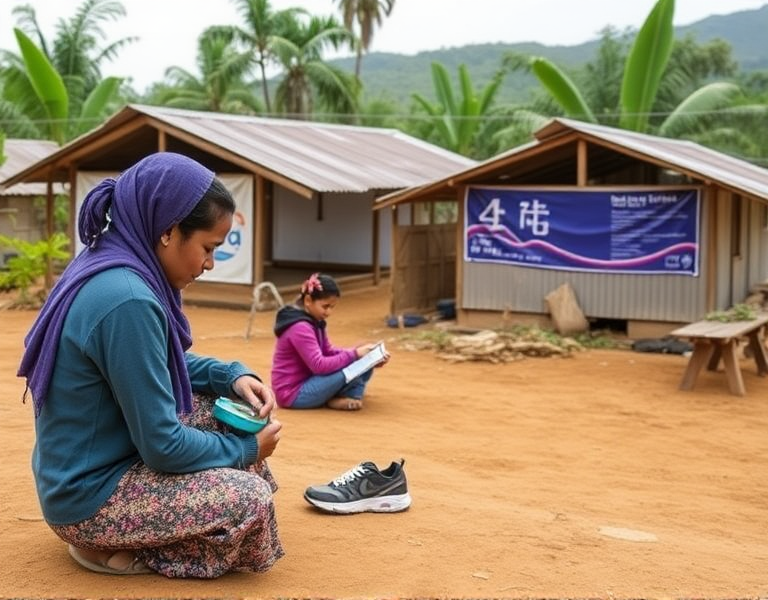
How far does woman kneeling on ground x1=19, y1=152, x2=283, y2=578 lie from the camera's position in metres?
3.45

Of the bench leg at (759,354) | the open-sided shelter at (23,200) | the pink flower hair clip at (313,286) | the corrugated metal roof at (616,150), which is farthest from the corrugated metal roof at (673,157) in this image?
the open-sided shelter at (23,200)

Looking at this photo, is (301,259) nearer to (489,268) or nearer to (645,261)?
(489,268)

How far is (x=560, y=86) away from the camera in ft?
73.3

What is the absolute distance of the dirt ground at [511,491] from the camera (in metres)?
4.00

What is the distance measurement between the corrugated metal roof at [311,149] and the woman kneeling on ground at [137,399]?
1236 cm

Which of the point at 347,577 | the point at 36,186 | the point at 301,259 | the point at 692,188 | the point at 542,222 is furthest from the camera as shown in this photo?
the point at 36,186

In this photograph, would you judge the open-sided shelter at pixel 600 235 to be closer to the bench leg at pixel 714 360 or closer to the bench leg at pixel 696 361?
the bench leg at pixel 714 360

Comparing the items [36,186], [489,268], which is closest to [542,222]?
[489,268]

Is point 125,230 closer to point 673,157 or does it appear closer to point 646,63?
point 673,157

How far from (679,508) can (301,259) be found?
16.4 m

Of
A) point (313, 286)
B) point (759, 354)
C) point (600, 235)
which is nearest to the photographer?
point (313, 286)

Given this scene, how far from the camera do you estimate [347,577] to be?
157 inches

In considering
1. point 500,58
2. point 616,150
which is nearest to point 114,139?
point 616,150

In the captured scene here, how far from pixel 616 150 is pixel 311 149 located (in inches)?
285
